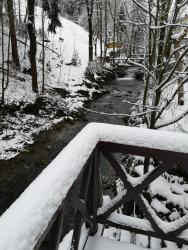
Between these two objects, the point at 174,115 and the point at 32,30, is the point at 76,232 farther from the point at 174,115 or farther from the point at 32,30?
the point at 32,30

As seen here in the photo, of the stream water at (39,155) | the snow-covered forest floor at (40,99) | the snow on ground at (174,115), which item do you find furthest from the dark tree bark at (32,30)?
the snow on ground at (174,115)

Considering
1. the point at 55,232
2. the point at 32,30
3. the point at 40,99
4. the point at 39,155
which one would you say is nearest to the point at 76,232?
the point at 55,232

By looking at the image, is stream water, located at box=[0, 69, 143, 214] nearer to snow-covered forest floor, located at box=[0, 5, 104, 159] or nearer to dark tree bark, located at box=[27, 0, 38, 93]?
snow-covered forest floor, located at box=[0, 5, 104, 159]

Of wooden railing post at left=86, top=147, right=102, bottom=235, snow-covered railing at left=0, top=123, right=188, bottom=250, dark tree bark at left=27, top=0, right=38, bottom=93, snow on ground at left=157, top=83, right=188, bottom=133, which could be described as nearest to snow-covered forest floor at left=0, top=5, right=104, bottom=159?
dark tree bark at left=27, top=0, right=38, bottom=93

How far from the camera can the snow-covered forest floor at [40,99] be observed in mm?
11539

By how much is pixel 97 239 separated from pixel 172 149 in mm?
1394

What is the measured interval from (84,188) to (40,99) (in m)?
12.3

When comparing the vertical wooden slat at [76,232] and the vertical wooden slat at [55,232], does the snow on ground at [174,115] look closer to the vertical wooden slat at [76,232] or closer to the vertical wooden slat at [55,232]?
the vertical wooden slat at [76,232]

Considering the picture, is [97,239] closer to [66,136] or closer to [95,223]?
[95,223]

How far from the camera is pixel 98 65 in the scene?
2341 centimetres

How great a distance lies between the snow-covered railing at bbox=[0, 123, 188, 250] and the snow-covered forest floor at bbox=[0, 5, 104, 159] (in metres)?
7.91

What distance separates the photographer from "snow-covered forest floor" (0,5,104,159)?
1154cm

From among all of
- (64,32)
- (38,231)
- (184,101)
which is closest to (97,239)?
(38,231)

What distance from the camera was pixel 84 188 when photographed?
8.39 feet
